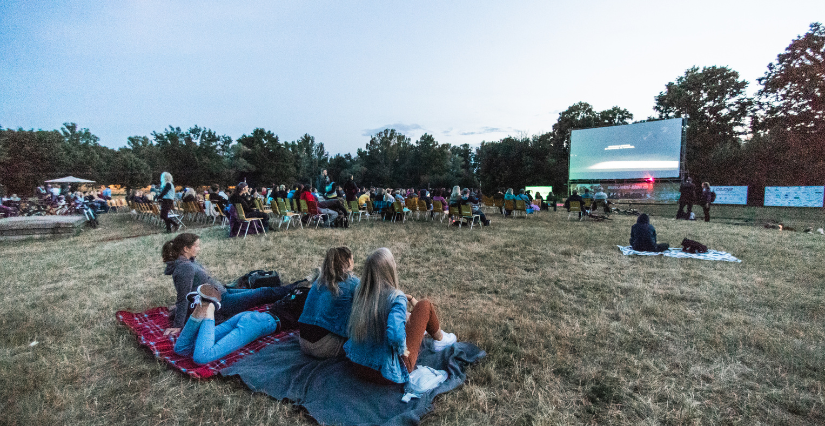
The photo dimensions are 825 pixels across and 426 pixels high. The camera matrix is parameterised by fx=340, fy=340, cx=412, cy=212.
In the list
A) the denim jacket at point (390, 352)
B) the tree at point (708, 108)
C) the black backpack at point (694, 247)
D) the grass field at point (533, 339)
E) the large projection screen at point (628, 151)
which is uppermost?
the tree at point (708, 108)

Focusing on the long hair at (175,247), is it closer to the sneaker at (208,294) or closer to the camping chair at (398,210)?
the sneaker at (208,294)

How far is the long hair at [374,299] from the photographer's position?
80.2 inches

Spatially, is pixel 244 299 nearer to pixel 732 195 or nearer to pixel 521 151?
pixel 732 195

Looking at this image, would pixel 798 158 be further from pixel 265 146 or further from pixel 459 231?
pixel 265 146

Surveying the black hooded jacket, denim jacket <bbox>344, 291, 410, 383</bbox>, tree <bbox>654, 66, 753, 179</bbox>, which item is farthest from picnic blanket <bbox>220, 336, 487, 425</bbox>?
tree <bbox>654, 66, 753, 179</bbox>

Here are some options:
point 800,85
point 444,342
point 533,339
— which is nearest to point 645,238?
point 533,339

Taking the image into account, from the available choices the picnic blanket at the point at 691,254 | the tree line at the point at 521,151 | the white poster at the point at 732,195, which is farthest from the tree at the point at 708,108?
the picnic blanket at the point at 691,254

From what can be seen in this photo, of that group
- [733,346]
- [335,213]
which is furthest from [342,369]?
[335,213]

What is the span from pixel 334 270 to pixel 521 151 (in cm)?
3004

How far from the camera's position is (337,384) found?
217 centimetres

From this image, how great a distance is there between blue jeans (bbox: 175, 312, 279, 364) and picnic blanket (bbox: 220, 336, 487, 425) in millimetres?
161

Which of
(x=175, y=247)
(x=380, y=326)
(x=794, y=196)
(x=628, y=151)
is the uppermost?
(x=628, y=151)

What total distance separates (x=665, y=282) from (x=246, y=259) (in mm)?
6403

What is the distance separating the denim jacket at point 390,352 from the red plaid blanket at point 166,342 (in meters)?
1.03
